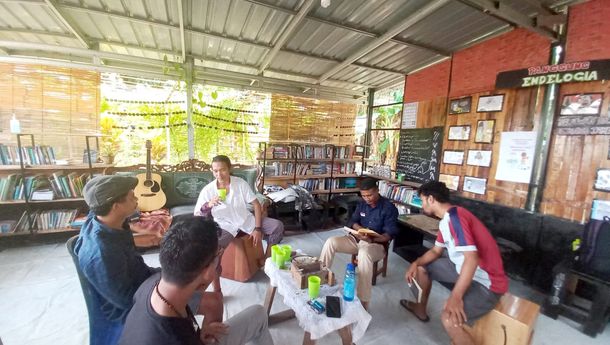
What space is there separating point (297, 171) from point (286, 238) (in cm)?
127

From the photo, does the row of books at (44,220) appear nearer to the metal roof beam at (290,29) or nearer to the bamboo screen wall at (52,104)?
the bamboo screen wall at (52,104)

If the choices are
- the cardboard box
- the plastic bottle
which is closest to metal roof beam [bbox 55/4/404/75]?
the cardboard box

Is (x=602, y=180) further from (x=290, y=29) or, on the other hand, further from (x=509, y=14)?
(x=290, y=29)

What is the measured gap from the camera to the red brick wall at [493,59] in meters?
2.81

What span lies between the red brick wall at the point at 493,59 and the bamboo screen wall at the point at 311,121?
6.37 feet

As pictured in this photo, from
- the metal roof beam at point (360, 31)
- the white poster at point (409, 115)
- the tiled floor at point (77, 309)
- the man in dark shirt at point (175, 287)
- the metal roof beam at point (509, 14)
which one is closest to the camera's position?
the man in dark shirt at point (175, 287)

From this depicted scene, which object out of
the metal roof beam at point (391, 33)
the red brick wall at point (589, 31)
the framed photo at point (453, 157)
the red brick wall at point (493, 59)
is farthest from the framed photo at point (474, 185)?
the metal roof beam at point (391, 33)

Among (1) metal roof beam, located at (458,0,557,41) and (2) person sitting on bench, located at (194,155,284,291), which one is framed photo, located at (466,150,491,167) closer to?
(1) metal roof beam, located at (458,0,557,41)

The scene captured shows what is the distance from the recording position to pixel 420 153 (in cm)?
407

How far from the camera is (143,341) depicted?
30.0 inches

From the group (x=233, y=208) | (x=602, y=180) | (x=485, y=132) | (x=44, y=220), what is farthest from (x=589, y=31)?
(x=44, y=220)

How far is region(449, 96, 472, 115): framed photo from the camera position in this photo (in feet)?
11.1

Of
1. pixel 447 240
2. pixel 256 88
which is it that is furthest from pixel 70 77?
pixel 447 240

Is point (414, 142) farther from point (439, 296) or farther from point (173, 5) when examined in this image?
point (173, 5)
